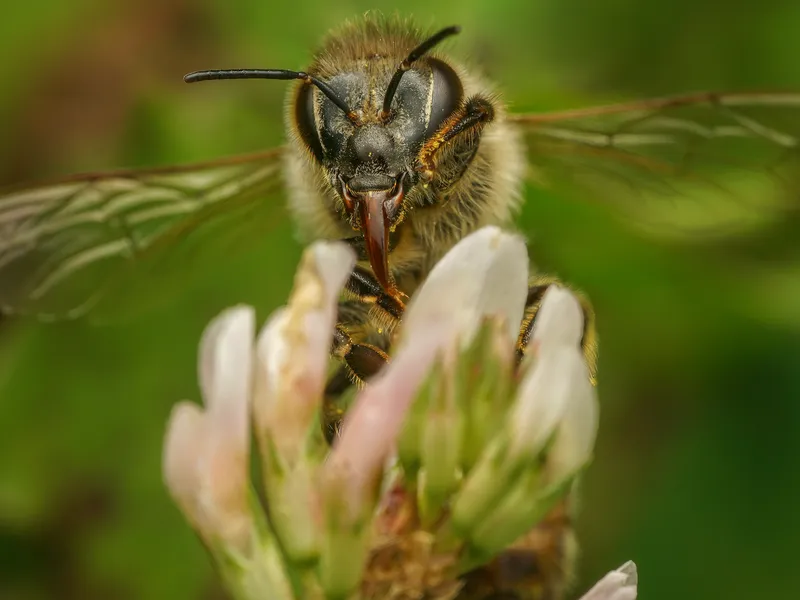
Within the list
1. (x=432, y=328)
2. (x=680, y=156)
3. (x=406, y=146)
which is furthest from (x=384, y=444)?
(x=680, y=156)

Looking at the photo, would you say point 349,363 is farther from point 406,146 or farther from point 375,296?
point 406,146

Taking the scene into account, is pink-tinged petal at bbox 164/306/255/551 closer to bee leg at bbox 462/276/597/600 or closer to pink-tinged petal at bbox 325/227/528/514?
pink-tinged petal at bbox 325/227/528/514

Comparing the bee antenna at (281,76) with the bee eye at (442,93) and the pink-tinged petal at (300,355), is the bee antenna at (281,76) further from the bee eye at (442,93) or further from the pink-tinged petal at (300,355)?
the pink-tinged petal at (300,355)

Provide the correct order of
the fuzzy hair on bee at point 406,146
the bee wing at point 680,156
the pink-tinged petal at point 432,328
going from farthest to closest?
the bee wing at point 680,156 → the fuzzy hair on bee at point 406,146 → the pink-tinged petal at point 432,328

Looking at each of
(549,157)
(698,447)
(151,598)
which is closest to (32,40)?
(151,598)

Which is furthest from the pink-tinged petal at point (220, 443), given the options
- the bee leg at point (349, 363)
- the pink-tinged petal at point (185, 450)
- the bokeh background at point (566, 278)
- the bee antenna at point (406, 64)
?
the bokeh background at point (566, 278)

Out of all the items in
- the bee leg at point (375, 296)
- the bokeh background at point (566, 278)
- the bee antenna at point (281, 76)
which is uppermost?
the bee antenna at point (281, 76)
